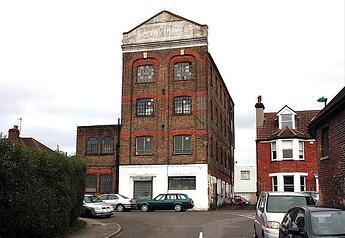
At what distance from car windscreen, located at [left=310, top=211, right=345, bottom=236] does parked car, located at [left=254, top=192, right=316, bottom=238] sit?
3214mm

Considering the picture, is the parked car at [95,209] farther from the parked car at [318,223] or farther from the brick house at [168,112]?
the parked car at [318,223]

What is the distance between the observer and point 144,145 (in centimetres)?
4144

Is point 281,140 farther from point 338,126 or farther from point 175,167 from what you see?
point 338,126

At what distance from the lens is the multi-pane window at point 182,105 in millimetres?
40875

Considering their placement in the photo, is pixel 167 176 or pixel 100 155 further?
pixel 100 155

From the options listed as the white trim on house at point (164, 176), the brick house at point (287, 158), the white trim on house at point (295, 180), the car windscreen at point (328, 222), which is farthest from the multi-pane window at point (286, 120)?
the car windscreen at point (328, 222)

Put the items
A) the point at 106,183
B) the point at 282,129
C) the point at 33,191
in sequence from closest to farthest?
the point at 33,191 → the point at 282,129 → the point at 106,183

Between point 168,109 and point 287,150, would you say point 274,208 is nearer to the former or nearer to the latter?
point 287,150

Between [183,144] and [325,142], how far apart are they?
21856 mm

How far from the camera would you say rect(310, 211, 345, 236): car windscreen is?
8.95 metres

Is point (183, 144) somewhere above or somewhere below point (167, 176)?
above

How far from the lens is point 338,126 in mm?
16734

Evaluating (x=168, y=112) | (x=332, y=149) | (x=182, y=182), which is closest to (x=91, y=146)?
(x=168, y=112)

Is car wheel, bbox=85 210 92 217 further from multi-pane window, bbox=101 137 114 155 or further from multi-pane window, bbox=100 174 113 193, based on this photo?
multi-pane window, bbox=101 137 114 155
